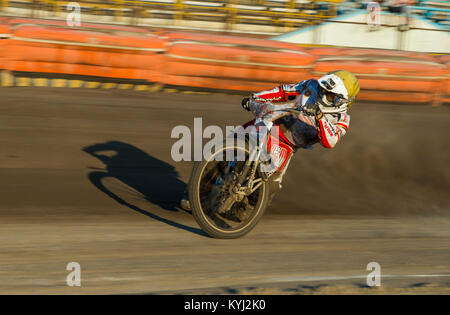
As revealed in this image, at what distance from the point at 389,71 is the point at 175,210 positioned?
819cm

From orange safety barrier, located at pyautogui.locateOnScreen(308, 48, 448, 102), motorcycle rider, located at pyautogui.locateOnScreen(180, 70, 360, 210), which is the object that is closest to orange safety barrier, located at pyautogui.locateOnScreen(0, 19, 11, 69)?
orange safety barrier, located at pyautogui.locateOnScreen(308, 48, 448, 102)

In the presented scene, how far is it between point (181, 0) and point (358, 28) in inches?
258

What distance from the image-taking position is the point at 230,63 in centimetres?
1191

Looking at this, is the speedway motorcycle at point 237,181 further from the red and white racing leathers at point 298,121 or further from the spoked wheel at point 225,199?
the red and white racing leathers at point 298,121

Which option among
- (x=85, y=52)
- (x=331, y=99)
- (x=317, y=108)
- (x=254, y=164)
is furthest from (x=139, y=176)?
(x=85, y=52)

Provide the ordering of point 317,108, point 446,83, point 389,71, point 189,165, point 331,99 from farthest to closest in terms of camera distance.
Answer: point 446,83, point 389,71, point 189,165, point 331,99, point 317,108

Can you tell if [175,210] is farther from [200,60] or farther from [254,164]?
[200,60]

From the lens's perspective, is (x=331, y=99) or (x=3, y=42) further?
(x=3, y=42)

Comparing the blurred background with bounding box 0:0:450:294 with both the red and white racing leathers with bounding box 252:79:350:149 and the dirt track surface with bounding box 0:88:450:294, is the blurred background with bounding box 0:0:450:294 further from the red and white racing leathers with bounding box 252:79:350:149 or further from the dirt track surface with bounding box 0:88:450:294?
the red and white racing leathers with bounding box 252:79:350:149

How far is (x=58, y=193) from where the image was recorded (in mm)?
6262

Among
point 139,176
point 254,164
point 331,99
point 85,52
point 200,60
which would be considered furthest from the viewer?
point 200,60

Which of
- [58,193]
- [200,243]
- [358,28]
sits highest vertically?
[358,28]

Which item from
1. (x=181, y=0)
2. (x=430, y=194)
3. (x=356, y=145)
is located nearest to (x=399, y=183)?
(x=430, y=194)
